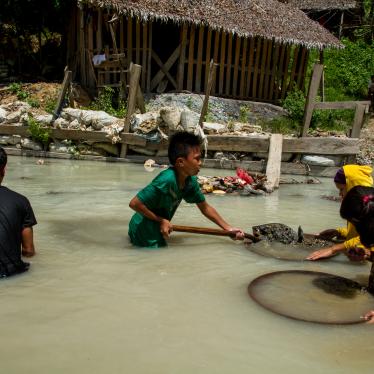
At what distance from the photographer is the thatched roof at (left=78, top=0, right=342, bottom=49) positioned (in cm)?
1129

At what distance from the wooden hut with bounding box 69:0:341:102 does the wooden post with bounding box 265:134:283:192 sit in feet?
16.6

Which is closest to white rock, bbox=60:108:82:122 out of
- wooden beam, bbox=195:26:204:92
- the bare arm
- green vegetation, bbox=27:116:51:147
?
green vegetation, bbox=27:116:51:147

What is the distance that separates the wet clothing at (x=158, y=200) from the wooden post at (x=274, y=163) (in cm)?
335

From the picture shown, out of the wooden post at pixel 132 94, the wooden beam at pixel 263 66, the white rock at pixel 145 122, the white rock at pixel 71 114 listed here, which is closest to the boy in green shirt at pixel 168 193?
the white rock at pixel 145 122

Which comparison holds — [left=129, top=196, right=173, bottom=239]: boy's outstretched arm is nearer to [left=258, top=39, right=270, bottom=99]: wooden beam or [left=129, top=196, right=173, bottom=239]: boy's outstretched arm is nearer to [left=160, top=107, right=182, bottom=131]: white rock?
[left=160, top=107, right=182, bottom=131]: white rock

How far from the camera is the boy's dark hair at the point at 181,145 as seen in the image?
365cm

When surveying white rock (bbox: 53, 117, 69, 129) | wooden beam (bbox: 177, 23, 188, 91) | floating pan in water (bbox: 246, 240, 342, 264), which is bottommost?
floating pan in water (bbox: 246, 240, 342, 264)

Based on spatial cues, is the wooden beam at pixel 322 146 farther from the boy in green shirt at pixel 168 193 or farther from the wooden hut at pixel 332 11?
the wooden hut at pixel 332 11

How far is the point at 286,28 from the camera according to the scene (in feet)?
44.5

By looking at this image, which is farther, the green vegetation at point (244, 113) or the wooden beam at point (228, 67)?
the wooden beam at point (228, 67)

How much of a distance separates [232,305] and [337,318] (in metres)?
0.64

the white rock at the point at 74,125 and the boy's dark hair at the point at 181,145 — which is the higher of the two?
the boy's dark hair at the point at 181,145

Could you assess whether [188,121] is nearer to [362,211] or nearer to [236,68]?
[236,68]

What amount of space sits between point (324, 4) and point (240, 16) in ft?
29.9
